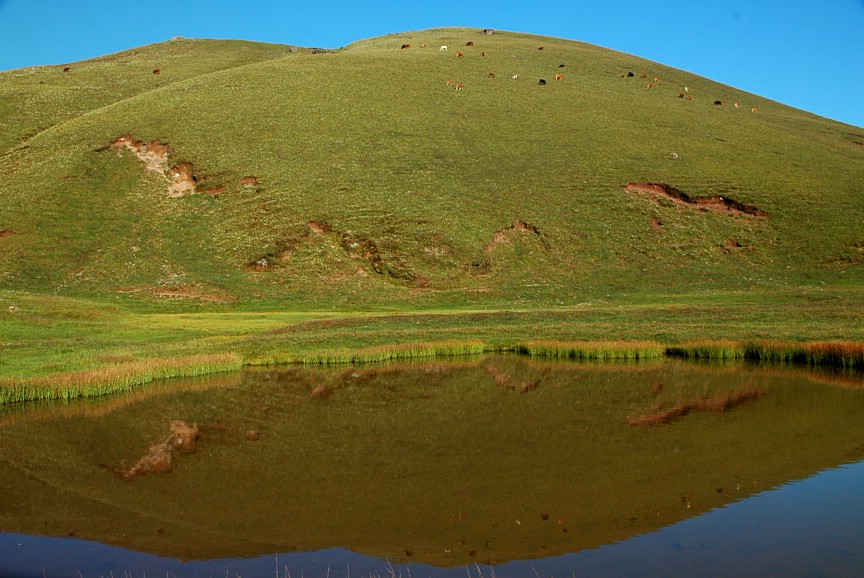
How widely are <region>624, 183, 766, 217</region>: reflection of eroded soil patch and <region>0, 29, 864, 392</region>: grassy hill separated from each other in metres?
0.15

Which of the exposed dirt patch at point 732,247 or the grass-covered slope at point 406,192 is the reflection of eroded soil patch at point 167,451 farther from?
the exposed dirt patch at point 732,247

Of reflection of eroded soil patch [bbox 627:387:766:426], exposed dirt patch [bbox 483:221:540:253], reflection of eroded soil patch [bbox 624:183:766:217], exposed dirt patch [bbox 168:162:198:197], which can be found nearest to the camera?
reflection of eroded soil patch [bbox 627:387:766:426]

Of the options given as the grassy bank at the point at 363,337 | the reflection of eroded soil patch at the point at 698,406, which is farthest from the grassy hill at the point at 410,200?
the reflection of eroded soil patch at the point at 698,406

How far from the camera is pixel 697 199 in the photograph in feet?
214

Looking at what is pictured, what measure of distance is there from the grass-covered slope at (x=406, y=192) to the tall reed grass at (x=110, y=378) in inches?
827

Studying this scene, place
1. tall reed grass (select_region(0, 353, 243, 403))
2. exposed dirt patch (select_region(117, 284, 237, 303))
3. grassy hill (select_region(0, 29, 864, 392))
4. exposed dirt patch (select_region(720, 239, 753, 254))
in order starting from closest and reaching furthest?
tall reed grass (select_region(0, 353, 243, 403)) < exposed dirt patch (select_region(117, 284, 237, 303)) < grassy hill (select_region(0, 29, 864, 392)) < exposed dirt patch (select_region(720, 239, 753, 254))

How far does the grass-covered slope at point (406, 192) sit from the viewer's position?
55.6 metres

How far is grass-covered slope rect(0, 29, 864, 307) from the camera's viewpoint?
55.6 metres

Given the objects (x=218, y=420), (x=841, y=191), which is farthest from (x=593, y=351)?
(x=841, y=191)

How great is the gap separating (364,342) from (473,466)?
18308 millimetres

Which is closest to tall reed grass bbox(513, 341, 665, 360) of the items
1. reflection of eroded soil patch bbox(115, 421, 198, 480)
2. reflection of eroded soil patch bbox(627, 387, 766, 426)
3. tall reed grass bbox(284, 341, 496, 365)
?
tall reed grass bbox(284, 341, 496, 365)

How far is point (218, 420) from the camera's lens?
23.1 meters

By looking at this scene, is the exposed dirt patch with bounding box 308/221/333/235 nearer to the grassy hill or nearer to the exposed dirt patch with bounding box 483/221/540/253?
the grassy hill

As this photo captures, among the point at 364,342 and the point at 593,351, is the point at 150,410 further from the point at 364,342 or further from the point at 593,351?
the point at 593,351
